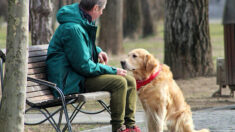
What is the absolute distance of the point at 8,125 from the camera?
4.43 meters

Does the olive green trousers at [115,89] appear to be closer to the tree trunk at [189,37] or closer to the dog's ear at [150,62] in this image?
the dog's ear at [150,62]

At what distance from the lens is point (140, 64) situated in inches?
236

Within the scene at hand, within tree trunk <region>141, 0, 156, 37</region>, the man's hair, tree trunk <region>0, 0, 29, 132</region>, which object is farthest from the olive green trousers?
tree trunk <region>141, 0, 156, 37</region>

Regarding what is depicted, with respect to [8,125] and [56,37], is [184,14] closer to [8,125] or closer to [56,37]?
[56,37]

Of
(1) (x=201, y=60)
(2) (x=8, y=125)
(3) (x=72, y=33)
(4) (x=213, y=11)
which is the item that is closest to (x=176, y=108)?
(3) (x=72, y=33)

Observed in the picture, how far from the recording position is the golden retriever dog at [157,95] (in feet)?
19.2

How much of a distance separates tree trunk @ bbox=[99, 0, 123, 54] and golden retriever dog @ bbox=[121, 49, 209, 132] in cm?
1069

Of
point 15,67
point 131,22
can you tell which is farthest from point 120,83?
point 131,22

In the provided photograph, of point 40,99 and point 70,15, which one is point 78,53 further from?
point 40,99

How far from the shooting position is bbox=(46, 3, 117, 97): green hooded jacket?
17.1ft

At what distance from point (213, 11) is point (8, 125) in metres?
49.0

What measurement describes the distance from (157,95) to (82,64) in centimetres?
109

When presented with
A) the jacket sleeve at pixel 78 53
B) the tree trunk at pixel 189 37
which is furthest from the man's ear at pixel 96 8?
the tree trunk at pixel 189 37

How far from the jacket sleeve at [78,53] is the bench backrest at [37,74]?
0.44 meters
